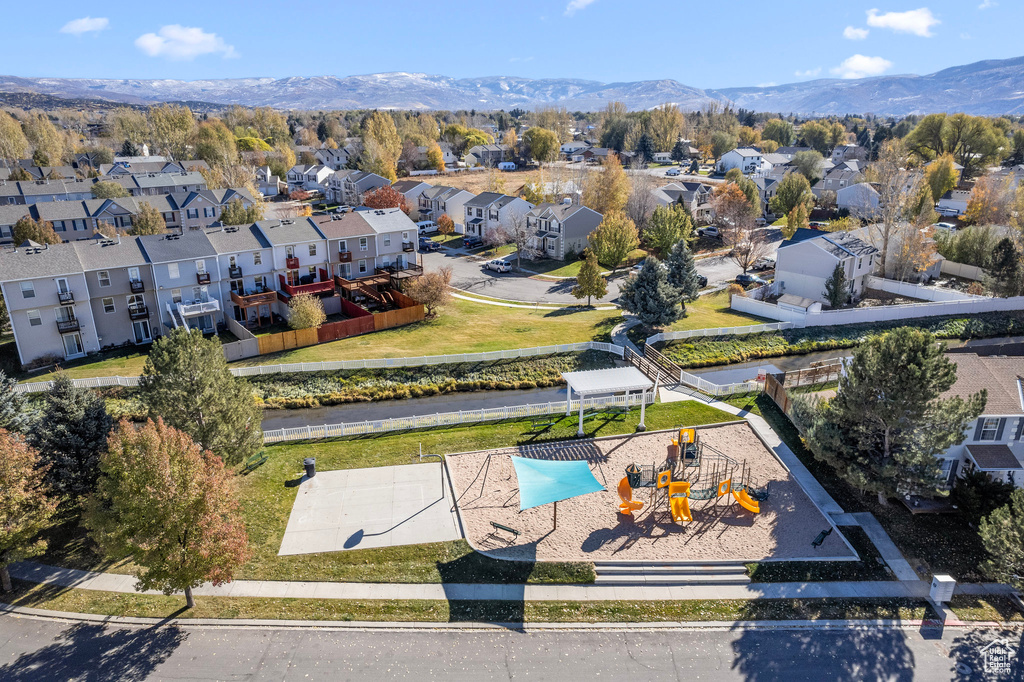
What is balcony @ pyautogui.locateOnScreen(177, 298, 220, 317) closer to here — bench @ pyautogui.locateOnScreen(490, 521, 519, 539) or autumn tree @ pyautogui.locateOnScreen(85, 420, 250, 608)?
autumn tree @ pyautogui.locateOnScreen(85, 420, 250, 608)

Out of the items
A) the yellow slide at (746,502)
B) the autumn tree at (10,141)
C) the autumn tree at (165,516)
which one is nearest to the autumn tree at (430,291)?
the yellow slide at (746,502)

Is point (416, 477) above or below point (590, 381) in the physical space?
below

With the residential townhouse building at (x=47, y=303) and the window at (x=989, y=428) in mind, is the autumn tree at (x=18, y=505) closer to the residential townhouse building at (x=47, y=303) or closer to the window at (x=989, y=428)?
the residential townhouse building at (x=47, y=303)

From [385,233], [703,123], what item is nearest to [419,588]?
[385,233]

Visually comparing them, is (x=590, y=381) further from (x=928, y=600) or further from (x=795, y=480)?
(x=928, y=600)

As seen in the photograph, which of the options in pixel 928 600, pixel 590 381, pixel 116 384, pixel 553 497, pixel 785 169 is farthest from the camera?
pixel 785 169

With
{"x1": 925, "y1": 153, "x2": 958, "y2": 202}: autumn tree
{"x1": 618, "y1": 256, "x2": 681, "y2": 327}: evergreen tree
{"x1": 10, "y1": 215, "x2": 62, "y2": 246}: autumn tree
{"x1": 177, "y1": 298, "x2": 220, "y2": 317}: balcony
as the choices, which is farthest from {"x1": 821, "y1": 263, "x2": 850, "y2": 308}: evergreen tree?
{"x1": 10, "y1": 215, "x2": 62, "y2": 246}: autumn tree

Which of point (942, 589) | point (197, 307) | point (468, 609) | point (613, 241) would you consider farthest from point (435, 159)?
point (942, 589)
